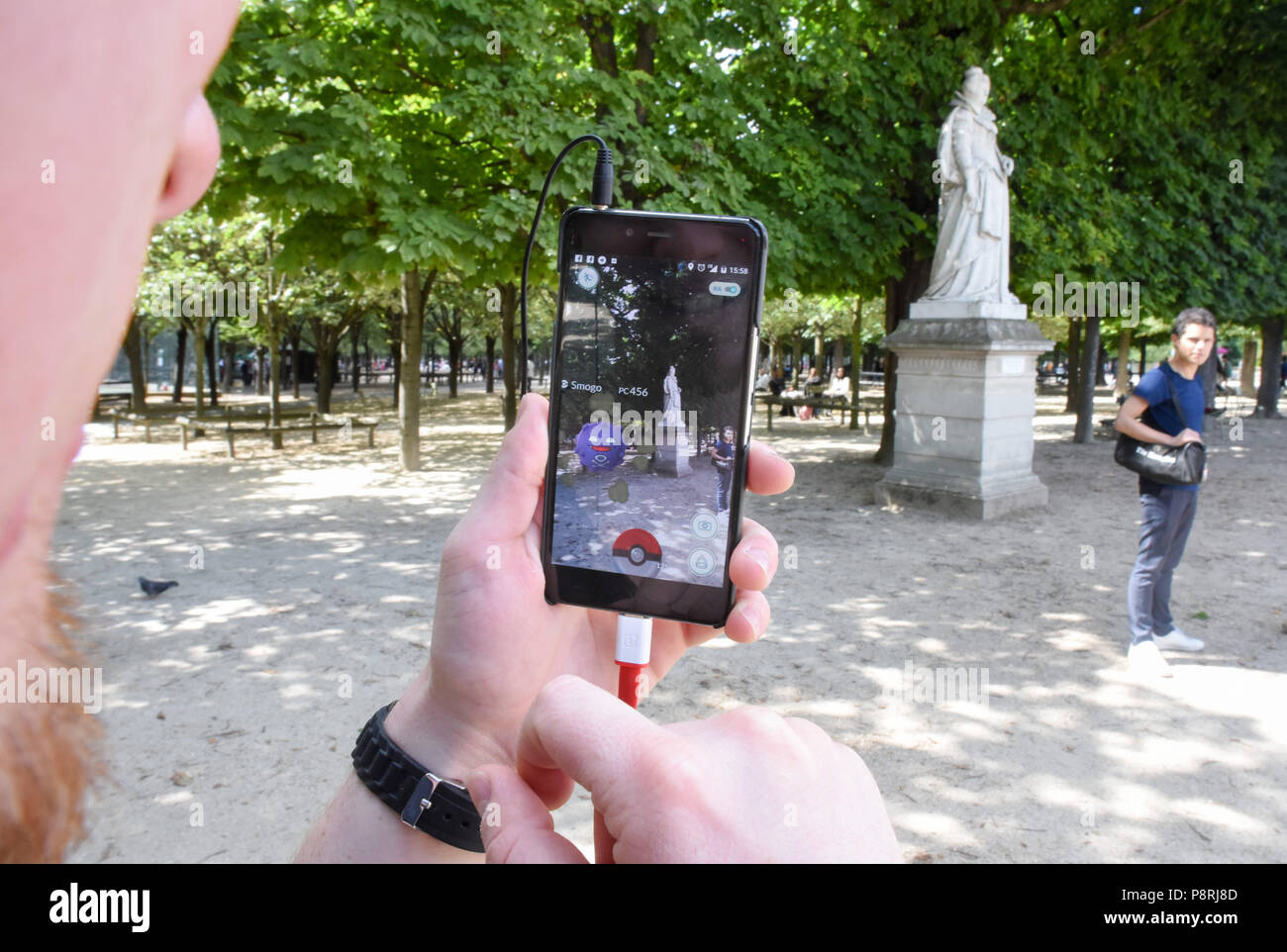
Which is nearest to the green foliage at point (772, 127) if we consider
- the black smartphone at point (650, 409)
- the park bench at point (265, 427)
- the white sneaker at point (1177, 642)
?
the park bench at point (265, 427)

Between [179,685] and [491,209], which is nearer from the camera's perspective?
[179,685]

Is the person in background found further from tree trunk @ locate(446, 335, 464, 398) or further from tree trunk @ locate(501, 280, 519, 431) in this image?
tree trunk @ locate(446, 335, 464, 398)

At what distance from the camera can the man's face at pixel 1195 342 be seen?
5.80 meters

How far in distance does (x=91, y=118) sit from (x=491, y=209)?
9602mm

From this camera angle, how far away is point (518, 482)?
1818mm

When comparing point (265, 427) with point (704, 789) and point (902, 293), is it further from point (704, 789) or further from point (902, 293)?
point (704, 789)

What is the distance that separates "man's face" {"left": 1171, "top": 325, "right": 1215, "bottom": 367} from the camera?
580cm

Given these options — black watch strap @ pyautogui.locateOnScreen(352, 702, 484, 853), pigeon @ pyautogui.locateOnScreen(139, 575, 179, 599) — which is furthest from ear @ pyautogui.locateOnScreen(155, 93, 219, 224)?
pigeon @ pyautogui.locateOnScreen(139, 575, 179, 599)

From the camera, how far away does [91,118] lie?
303 millimetres

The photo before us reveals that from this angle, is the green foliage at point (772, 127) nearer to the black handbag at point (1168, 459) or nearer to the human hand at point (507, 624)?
the black handbag at point (1168, 459)

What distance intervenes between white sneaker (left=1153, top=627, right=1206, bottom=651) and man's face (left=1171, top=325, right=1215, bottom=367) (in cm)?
182

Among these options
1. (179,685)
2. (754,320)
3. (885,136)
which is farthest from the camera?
(885,136)
